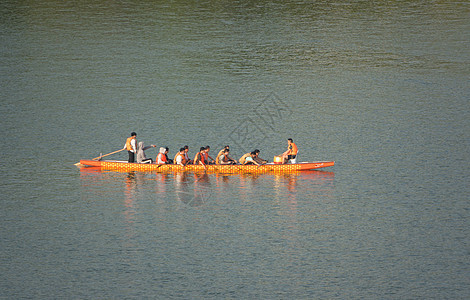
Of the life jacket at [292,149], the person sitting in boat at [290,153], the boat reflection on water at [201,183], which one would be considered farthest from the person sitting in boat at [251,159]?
the life jacket at [292,149]

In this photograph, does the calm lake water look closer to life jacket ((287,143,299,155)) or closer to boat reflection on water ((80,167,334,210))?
boat reflection on water ((80,167,334,210))

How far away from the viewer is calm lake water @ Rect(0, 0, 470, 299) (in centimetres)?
2908

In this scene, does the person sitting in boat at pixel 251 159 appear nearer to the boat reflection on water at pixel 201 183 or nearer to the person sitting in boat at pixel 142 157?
the boat reflection on water at pixel 201 183

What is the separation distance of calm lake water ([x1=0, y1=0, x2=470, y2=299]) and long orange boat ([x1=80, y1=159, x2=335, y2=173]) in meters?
0.64

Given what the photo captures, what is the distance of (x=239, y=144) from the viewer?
4653 centimetres

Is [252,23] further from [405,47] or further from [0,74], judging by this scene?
[0,74]

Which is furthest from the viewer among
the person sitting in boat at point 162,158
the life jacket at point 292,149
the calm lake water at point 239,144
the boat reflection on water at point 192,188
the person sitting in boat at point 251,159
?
the life jacket at point 292,149

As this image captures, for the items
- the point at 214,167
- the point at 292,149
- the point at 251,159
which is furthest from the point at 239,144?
the point at 214,167

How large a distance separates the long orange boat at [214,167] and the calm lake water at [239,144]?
64cm

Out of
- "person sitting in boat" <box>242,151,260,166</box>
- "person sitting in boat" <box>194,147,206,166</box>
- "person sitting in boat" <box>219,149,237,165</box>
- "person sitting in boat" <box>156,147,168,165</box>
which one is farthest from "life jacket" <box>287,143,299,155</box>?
"person sitting in boat" <box>156,147,168,165</box>

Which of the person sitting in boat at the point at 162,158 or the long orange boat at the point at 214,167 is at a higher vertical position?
the person sitting in boat at the point at 162,158

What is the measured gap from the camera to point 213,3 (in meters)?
88.0

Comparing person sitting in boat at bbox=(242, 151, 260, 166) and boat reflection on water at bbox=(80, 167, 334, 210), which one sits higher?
person sitting in boat at bbox=(242, 151, 260, 166)

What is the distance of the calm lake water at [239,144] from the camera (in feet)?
95.4
